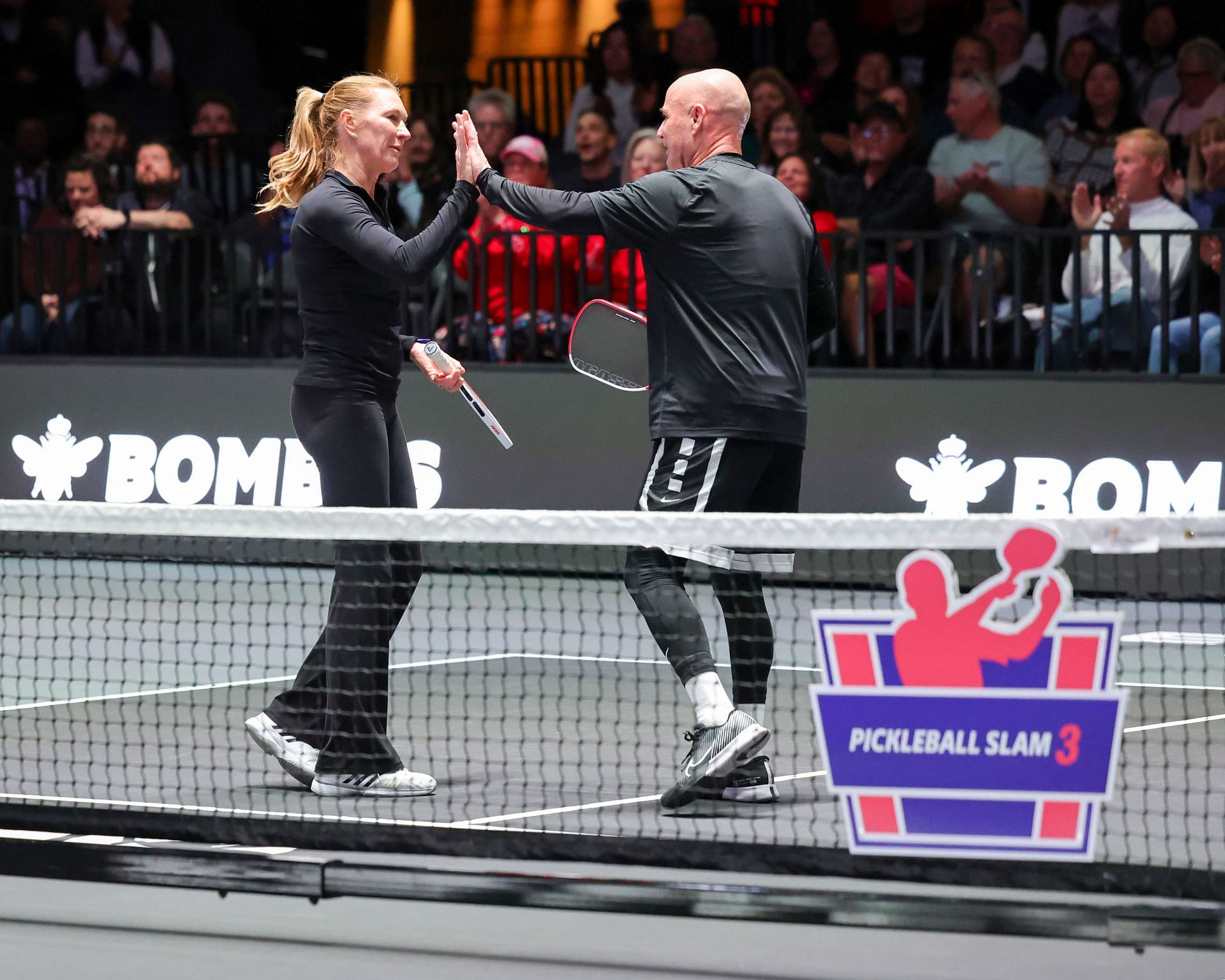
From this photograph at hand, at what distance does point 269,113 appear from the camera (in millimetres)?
18625

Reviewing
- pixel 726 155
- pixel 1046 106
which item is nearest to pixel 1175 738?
pixel 726 155

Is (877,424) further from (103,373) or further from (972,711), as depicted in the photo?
(972,711)

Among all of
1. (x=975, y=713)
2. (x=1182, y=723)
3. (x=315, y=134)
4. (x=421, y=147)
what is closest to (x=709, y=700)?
(x=975, y=713)

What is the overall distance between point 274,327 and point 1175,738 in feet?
24.2

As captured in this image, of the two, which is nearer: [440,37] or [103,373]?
[103,373]

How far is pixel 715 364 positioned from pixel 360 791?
5.15ft

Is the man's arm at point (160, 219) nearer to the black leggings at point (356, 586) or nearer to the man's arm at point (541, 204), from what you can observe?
the black leggings at point (356, 586)

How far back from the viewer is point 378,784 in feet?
20.1

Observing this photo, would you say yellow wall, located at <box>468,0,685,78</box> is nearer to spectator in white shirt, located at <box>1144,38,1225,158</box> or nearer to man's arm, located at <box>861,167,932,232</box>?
spectator in white shirt, located at <box>1144,38,1225,158</box>

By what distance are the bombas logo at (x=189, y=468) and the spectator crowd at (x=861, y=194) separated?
0.70 m

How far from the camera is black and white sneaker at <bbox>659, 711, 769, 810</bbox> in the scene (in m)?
5.68

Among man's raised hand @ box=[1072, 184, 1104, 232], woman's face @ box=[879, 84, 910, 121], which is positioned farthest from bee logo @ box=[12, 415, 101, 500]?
man's raised hand @ box=[1072, 184, 1104, 232]

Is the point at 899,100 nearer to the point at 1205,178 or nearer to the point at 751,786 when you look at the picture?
the point at 1205,178

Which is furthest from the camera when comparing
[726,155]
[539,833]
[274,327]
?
[274,327]
